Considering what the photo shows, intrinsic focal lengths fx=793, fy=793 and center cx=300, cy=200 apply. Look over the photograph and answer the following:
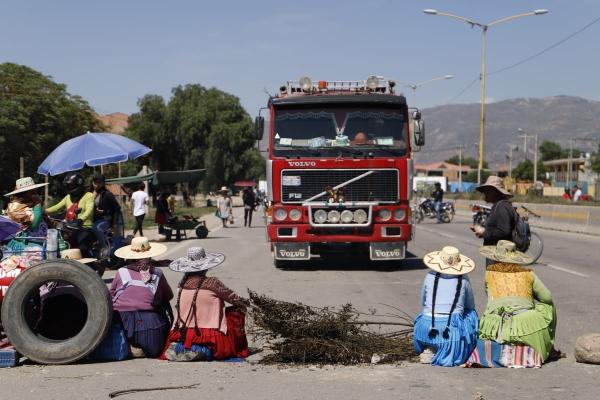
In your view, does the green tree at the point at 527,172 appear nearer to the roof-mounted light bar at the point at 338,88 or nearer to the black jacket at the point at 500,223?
the roof-mounted light bar at the point at 338,88

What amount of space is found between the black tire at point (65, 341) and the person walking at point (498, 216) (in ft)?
13.6

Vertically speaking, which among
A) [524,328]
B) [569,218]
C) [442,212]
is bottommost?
[442,212]

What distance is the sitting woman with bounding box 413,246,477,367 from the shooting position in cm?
668

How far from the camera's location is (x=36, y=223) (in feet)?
29.1

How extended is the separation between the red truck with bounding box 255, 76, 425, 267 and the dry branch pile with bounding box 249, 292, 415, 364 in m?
7.11

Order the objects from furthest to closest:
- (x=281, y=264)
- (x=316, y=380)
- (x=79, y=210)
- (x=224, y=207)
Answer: (x=224, y=207), (x=281, y=264), (x=79, y=210), (x=316, y=380)

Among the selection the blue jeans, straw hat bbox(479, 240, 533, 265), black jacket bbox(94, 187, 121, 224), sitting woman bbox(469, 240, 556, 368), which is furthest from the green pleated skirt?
the blue jeans

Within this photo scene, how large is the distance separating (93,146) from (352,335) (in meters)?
7.44

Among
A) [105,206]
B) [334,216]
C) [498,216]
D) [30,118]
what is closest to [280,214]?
[334,216]

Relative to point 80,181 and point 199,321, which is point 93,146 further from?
point 199,321

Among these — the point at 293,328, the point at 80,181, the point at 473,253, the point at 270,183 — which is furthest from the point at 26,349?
the point at 473,253

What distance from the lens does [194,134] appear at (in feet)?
235

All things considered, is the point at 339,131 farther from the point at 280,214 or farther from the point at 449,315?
the point at 449,315

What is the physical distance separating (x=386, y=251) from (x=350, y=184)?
4.58ft
